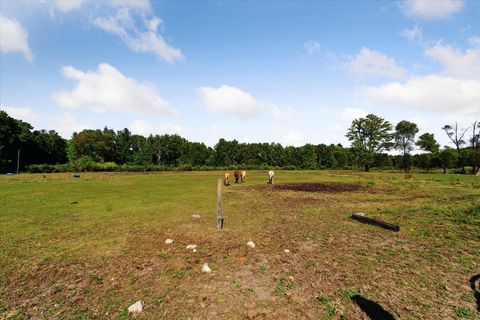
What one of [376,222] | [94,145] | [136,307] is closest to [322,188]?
[376,222]

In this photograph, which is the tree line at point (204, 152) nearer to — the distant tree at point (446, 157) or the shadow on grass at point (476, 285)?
the distant tree at point (446, 157)

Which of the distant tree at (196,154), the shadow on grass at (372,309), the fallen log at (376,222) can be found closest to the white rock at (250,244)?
the shadow on grass at (372,309)

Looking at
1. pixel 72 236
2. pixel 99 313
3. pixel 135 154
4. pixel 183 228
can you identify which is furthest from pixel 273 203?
pixel 135 154

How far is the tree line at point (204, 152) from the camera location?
7341cm

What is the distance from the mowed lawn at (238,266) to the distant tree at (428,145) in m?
74.5

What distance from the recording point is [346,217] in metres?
14.2

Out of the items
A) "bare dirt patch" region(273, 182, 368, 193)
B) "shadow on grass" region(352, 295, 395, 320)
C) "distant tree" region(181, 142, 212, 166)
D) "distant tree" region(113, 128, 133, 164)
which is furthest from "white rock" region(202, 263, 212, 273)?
"distant tree" region(113, 128, 133, 164)

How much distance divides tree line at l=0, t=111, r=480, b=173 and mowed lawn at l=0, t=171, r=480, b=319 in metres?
66.7

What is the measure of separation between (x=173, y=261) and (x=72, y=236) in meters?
5.72

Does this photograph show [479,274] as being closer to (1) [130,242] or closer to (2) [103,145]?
(1) [130,242]

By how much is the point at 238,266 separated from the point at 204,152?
10865 cm

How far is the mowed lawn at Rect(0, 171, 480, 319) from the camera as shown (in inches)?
225

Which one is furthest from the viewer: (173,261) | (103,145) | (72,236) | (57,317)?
(103,145)

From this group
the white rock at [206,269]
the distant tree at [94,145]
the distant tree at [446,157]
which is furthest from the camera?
the distant tree at [94,145]
